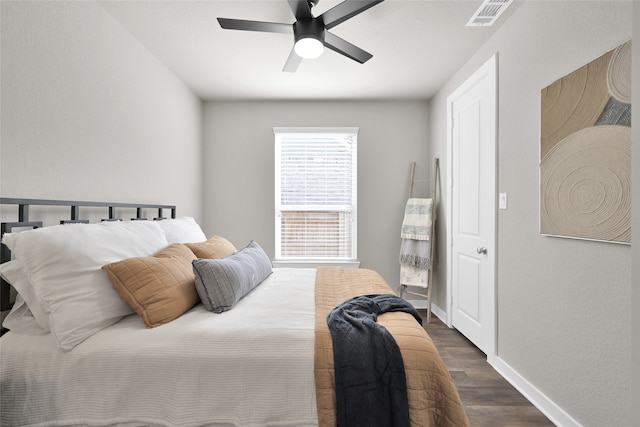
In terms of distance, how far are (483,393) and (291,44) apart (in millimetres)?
2959

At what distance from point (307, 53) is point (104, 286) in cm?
173

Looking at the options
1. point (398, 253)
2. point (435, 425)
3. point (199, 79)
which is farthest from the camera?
point (398, 253)

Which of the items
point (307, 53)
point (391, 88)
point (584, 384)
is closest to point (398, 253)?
point (391, 88)

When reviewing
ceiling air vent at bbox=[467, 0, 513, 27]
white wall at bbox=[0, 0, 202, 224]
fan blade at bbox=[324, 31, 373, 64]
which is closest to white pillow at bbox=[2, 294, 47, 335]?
white wall at bbox=[0, 0, 202, 224]

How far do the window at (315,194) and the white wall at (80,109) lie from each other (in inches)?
54.9

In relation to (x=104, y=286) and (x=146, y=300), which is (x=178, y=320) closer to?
(x=146, y=300)

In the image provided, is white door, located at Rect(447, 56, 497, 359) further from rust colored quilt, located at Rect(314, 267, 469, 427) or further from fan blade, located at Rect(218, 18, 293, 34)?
fan blade, located at Rect(218, 18, 293, 34)

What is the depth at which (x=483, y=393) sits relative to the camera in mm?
2203

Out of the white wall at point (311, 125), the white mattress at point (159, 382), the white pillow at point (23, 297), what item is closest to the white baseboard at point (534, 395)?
the white mattress at point (159, 382)

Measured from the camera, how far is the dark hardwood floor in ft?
6.30

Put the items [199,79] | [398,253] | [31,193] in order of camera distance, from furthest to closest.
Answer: [398,253] → [199,79] → [31,193]

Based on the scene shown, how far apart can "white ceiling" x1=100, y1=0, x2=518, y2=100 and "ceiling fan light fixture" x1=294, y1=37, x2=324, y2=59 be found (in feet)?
1.16

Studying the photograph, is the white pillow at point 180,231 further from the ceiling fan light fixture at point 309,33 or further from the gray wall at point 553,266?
the gray wall at point 553,266

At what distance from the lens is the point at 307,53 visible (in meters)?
2.08
